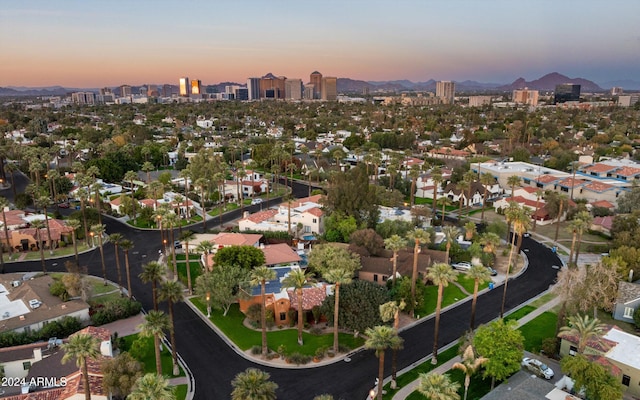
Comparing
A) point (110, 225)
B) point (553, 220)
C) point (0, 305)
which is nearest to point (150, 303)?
point (0, 305)

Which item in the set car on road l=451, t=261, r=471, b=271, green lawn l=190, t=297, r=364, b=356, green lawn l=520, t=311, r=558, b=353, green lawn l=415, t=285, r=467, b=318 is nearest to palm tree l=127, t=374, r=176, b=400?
green lawn l=190, t=297, r=364, b=356

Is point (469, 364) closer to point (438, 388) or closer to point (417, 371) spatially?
point (438, 388)

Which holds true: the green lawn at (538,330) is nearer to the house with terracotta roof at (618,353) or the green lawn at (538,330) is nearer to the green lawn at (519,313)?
the green lawn at (519,313)

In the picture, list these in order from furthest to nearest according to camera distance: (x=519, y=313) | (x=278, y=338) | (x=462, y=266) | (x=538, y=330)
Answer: (x=462, y=266) < (x=519, y=313) < (x=538, y=330) < (x=278, y=338)

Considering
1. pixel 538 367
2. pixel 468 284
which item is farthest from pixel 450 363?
pixel 468 284


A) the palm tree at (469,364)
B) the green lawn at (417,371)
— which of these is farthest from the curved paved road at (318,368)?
the palm tree at (469,364)

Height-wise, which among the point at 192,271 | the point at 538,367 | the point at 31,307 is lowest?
the point at 192,271

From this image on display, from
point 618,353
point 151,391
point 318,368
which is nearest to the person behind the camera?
point 151,391
